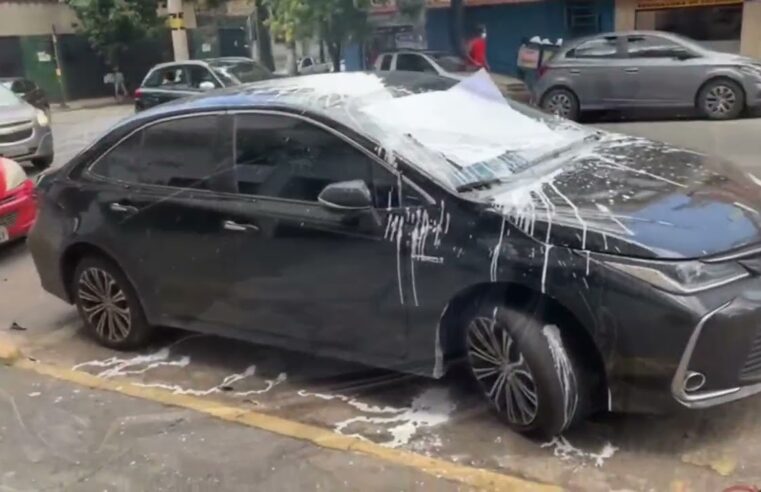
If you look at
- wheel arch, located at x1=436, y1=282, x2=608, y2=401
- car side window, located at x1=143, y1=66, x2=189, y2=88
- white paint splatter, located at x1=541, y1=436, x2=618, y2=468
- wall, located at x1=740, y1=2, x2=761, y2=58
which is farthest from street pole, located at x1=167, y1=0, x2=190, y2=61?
white paint splatter, located at x1=541, y1=436, x2=618, y2=468

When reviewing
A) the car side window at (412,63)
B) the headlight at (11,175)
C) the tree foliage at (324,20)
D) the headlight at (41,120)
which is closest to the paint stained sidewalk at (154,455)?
the headlight at (11,175)

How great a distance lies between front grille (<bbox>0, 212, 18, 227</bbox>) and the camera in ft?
24.6

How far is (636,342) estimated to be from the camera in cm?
338

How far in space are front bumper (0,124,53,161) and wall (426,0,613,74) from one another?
12003mm

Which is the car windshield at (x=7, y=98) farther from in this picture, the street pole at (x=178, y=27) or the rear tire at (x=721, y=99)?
the rear tire at (x=721, y=99)

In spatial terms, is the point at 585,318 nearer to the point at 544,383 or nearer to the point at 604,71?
the point at 544,383

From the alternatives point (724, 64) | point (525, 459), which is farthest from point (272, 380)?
point (724, 64)

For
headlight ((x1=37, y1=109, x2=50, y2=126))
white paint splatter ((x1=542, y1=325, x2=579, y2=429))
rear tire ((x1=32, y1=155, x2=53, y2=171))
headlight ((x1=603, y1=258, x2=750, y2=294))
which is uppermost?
headlight ((x1=603, y1=258, x2=750, y2=294))

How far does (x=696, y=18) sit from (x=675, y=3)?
0.55 m

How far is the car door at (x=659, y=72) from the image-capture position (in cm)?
1392

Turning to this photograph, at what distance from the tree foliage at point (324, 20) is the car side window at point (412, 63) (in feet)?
6.76

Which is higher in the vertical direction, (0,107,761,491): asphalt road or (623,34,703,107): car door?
(623,34,703,107): car door

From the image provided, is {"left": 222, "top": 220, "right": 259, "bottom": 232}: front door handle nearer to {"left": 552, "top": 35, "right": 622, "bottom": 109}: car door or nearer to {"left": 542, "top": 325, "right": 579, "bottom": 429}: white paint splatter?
{"left": 542, "top": 325, "right": 579, "bottom": 429}: white paint splatter

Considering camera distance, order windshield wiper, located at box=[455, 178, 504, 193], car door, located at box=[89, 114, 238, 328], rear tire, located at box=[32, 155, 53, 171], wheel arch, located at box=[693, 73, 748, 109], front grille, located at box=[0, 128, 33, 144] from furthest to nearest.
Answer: wheel arch, located at box=[693, 73, 748, 109]
rear tire, located at box=[32, 155, 53, 171]
front grille, located at box=[0, 128, 33, 144]
car door, located at box=[89, 114, 238, 328]
windshield wiper, located at box=[455, 178, 504, 193]
